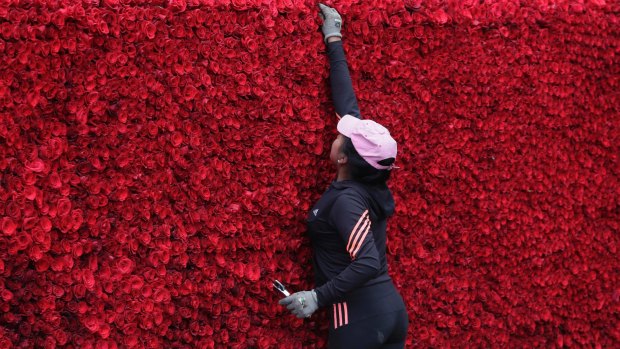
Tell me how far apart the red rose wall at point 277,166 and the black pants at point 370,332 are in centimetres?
56

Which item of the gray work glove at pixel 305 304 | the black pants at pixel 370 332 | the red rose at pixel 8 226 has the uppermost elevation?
the red rose at pixel 8 226

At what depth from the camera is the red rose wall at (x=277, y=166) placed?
4312mm

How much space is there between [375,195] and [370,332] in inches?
29.1

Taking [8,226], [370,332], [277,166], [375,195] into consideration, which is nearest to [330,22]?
[277,166]

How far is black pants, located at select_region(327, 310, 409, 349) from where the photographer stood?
471cm

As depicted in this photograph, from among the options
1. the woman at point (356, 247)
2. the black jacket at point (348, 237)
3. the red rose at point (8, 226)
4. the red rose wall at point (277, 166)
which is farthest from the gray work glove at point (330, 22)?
the red rose at point (8, 226)

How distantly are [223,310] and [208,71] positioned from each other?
1337 mm

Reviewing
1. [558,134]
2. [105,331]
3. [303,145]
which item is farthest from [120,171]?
[558,134]

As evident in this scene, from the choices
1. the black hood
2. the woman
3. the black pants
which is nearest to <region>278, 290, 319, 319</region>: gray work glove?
the woman

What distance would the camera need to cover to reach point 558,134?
21.1ft

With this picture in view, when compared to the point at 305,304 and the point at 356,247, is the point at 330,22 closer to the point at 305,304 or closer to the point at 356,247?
the point at 356,247

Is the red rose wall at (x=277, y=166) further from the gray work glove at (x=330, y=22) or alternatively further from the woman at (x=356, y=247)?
the woman at (x=356, y=247)

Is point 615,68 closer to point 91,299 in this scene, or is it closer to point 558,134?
point 558,134

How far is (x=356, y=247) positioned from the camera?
15.0ft
